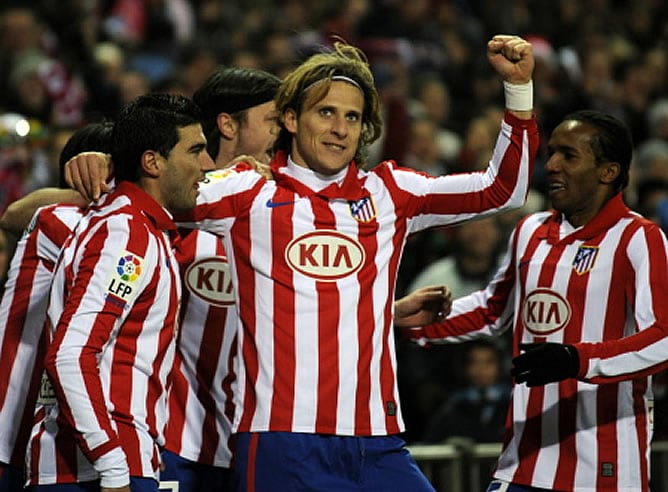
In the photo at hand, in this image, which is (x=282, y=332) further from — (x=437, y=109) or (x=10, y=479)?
(x=437, y=109)

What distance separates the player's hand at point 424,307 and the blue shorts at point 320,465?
0.92 m

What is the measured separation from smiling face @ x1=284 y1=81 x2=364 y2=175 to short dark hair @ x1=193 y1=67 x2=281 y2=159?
718 mm

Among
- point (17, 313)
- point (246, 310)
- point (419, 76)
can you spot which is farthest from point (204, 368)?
point (419, 76)

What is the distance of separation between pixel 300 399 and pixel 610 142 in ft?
5.43

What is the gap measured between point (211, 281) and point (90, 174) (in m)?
0.69

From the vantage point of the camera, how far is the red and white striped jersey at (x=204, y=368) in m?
5.17

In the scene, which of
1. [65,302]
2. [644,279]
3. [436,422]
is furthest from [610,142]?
[436,422]

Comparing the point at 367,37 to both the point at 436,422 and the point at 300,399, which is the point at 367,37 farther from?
the point at 300,399

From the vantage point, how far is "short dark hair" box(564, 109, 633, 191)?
17.8ft

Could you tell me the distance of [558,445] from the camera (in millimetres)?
5250

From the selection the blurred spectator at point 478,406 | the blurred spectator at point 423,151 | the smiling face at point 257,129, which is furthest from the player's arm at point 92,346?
the blurred spectator at point 423,151

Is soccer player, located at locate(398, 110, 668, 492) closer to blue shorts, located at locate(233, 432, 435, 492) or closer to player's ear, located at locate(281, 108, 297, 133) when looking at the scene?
blue shorts, located at locate(233, 432, 435, 492)

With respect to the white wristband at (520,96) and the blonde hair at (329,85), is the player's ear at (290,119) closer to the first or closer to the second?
the blonde hair at (329,85)

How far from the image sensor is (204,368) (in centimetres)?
520
